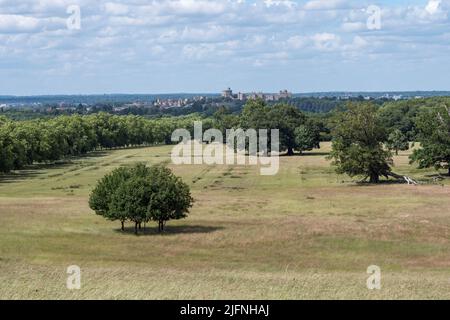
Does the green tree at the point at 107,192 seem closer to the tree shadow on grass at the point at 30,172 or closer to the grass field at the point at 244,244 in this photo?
the grass field at the point at 244,244

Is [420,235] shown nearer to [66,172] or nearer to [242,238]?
[242,238]

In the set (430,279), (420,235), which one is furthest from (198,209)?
(430,279)

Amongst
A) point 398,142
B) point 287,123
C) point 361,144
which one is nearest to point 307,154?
point 287,123

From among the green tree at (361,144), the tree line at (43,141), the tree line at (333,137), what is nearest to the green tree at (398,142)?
the tree line at (333,137)

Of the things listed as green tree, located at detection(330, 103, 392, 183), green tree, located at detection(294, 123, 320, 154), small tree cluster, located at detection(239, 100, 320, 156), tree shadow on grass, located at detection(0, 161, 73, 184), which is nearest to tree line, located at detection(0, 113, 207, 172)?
tree shadow on grass, located at detection(0, 161, 73, 184)

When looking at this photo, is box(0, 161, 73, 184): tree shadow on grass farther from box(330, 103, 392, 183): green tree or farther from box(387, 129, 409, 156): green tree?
box(387, 129, 409, 156): green tree

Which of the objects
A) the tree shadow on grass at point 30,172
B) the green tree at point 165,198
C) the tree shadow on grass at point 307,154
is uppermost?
the green tree at point 165,198
